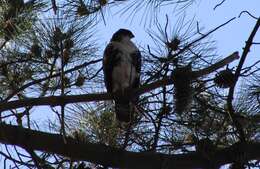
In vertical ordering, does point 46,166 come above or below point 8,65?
below

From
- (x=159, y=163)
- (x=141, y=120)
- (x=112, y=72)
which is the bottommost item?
(x=159, y=163)

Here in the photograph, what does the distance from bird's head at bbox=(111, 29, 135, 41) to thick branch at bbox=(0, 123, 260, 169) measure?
121cm

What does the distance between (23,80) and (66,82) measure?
0.17m

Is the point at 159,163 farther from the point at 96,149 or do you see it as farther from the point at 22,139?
the point at 22,139

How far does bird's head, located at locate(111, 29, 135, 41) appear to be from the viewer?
9.30 ft

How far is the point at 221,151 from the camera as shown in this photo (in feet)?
5.32

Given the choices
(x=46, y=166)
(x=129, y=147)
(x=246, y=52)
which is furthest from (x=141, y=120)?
(x=246, y=52)

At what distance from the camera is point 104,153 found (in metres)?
1.64

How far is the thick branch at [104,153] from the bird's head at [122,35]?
3.98 feet

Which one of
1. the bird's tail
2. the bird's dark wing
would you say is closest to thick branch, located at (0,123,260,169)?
the bird's tail

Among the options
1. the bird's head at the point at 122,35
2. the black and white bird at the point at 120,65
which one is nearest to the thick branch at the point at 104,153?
the black and white bird at the point at 120,65

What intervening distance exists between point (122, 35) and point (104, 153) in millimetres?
1307

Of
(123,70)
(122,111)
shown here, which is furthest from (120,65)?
(122,111)

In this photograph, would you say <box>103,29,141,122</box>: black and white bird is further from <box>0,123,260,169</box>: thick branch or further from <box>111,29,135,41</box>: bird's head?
<box>0,123,260,169</box>: thick branch
